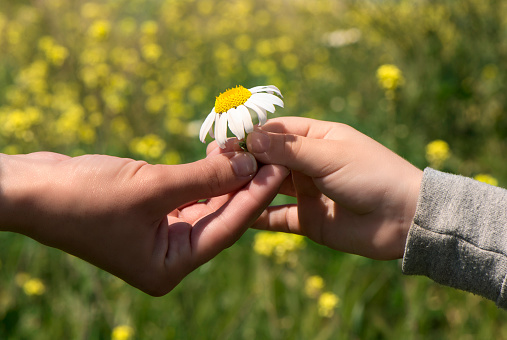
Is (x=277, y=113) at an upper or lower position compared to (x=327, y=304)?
upper

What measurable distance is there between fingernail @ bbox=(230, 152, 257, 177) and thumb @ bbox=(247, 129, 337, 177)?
19mm

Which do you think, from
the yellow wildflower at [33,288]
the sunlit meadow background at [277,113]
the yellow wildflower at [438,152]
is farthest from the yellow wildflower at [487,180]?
the yellow wildflower at [33,288]

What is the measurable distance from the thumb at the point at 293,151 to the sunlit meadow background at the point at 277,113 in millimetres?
753

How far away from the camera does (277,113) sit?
2.84 m

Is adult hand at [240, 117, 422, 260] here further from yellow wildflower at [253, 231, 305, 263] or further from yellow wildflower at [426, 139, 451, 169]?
yellow wildflower at [426, 139, 451, 169]

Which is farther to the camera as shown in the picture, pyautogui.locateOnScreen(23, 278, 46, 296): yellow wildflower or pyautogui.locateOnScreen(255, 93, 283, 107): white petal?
pyautogui.locateOnScreen(23, 278, 46, 296): yellow wildflower

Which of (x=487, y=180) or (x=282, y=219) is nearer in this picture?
(x=282, y=219)

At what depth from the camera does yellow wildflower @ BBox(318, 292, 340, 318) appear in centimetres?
188

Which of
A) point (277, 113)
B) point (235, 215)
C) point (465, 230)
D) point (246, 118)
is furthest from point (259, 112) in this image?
point (277, 113)

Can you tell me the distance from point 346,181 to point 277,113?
65.5 inches

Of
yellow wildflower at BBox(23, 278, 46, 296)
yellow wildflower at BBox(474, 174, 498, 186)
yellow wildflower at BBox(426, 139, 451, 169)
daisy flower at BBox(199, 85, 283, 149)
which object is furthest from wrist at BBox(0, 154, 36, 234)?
yellow wildflower at BBox(426, 139, 451, 169)

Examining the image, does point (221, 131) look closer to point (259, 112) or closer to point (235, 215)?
point (259, 112)

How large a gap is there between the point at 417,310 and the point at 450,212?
0.75m

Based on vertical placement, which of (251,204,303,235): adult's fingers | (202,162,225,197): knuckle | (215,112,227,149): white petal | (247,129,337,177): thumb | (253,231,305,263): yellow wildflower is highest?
(215,112,227,149): white petal
